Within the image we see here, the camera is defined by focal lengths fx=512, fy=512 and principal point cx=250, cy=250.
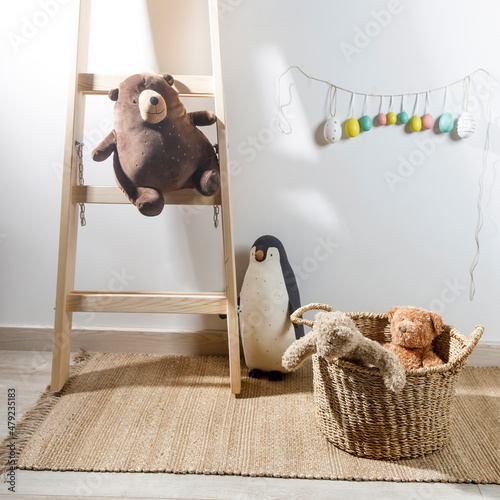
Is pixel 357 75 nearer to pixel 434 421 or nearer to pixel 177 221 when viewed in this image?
pixel 177 221

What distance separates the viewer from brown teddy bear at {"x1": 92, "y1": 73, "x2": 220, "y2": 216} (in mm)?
1304

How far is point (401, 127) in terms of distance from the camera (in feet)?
5.13

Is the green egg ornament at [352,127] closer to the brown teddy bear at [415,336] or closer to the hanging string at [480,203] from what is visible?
the hanging string at [480,203]

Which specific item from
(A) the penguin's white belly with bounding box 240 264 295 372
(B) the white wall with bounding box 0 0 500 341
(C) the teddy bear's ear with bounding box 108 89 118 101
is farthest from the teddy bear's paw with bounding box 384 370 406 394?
(C) the teddy bear's ear with bounding box 108 89 118 101

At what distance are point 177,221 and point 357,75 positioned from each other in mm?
716

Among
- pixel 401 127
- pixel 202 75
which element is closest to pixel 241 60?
pixel 202 75

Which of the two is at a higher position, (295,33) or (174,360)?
(295,33)

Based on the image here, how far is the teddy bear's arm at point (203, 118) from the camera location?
1.38 meters

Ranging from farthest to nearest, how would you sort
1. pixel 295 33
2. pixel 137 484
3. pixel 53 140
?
pixel 53 140, pixel 295 33, pixel 137 484

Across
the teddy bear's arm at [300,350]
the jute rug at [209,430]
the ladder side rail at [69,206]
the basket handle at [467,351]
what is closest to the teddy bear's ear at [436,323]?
the basket handle at [467,351]

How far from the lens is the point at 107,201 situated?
1417mm

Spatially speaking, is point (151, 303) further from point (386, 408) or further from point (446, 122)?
point (446, 122)

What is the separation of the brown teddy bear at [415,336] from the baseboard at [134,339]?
0.60 metres

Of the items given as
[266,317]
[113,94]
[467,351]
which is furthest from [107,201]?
[467,351]
